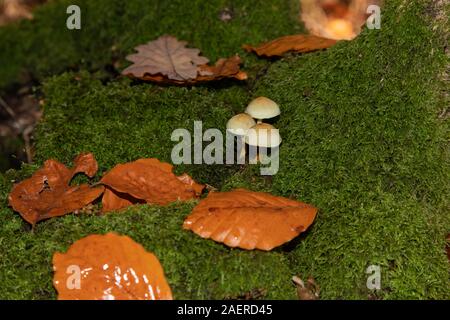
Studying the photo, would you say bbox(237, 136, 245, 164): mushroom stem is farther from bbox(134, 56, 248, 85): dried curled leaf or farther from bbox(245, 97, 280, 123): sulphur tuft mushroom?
bbox(134, 56, 248, 85): dried curled leaf

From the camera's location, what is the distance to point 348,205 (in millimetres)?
2762

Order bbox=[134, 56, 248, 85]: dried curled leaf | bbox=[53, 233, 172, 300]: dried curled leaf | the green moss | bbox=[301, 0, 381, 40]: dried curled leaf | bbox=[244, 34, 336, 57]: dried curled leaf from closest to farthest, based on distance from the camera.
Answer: bbox=[53, 233, 172, 300]: dried curled leaf → bbox=[134, 56, 248, 85]: dried curled leaf → bbox=[244, 34, 336, 57]: dried curled leaf → the green moss → bbox=[301, 0, 381, 40]: dried curled leaf

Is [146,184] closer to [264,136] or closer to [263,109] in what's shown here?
[264,136]

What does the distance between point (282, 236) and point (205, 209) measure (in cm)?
39

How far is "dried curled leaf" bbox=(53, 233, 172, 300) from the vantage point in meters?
2.30

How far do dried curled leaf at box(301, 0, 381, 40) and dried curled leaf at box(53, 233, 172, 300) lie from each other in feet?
10.1

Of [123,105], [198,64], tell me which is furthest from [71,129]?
[198,64]

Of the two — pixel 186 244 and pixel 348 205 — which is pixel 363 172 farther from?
pixel 186 244

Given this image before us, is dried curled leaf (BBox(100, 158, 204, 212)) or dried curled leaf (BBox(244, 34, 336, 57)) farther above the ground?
dried curled leaf (BBox(244, 34, 336, 57))

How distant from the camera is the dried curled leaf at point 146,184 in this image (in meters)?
3.00

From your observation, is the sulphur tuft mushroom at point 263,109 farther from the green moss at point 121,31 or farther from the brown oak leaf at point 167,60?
the green moss at point 121,31

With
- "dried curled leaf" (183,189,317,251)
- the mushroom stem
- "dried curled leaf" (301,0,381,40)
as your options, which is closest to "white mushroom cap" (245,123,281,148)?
the mushroom stem

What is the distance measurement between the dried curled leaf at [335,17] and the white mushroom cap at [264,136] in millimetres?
1815

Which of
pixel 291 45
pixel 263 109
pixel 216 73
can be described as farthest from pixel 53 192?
pixel 291 45
